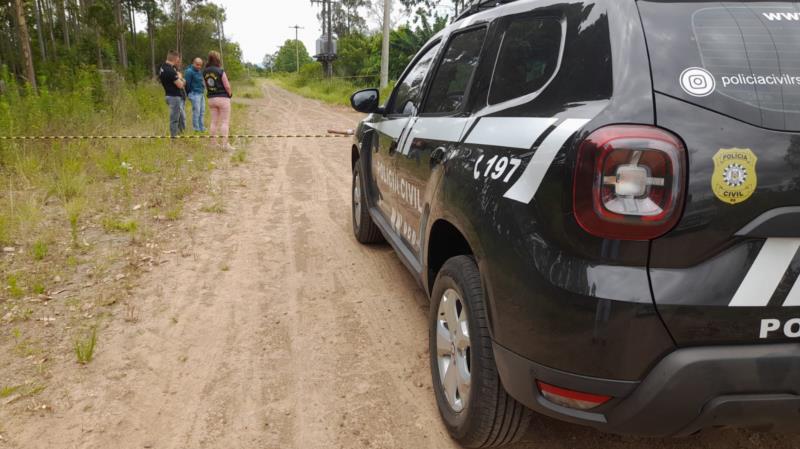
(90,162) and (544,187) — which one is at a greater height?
(544,187)

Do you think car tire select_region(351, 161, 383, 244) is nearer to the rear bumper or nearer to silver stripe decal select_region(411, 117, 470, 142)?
silver stripe decal select_region(411, 117, 470, 142)

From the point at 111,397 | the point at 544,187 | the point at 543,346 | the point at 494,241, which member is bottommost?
the point at 111,397

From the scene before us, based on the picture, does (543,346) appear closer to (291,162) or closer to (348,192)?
(348,192)

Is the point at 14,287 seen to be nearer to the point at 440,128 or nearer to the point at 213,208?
the point at 213,208

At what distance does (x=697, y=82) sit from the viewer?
63.1 inches

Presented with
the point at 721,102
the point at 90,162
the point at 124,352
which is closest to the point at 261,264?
the point at 124,352

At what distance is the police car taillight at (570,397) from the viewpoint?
169cm

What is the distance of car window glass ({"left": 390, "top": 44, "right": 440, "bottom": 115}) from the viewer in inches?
138

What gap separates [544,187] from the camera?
67.6 inches

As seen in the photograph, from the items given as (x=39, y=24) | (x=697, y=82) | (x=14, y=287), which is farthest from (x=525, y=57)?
(x=39, y=24)

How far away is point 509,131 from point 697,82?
0.63m

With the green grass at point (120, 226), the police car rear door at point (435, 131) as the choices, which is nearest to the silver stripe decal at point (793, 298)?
the police car rear door at point (435, 131)

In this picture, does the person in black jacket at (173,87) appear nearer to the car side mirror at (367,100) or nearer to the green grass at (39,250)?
Result: the green grass at (39,250)

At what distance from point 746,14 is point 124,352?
338 cm
